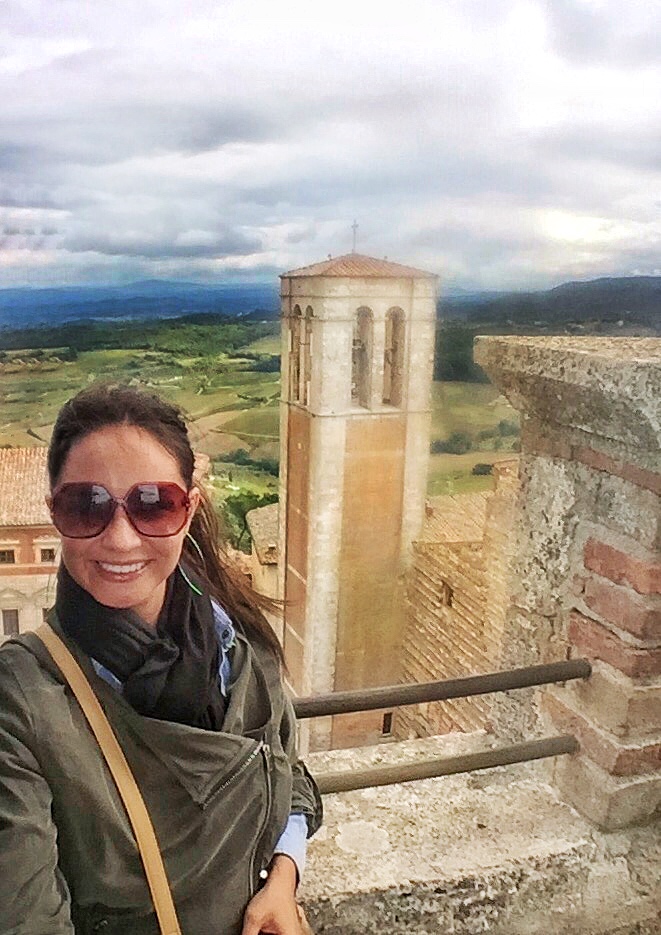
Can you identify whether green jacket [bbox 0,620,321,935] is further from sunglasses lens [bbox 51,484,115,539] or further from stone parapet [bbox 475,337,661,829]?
stone parapet [bbox 475,337,661,829]

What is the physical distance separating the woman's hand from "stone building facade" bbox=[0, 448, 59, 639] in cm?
149

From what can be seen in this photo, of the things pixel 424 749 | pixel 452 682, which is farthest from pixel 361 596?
pixel 452 682

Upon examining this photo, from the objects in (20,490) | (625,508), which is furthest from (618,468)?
(20,490)

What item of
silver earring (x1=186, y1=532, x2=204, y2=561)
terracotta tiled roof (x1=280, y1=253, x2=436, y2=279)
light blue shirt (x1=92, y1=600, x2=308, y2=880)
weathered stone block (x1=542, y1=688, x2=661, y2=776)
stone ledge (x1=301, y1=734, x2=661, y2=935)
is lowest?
stone ledge (x1=301, y1=734, x2=661, y2=935)

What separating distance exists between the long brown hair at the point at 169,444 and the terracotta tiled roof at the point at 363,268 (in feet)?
7.68

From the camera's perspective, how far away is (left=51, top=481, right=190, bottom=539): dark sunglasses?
0.65 m

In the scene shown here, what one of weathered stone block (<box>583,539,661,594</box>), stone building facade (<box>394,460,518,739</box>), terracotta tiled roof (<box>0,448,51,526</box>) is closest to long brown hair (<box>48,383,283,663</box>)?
weathered stone block (<box>583,539,661,594</box>)

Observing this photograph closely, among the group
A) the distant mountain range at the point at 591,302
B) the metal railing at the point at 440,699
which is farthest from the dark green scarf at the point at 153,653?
the distant mountain range at the point at 591,302

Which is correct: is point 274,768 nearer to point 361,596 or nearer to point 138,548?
point 138,548

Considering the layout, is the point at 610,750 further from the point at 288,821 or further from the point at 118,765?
the point at 118,765

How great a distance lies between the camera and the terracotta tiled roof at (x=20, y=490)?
2125mm

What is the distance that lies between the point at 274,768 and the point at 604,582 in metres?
0.56

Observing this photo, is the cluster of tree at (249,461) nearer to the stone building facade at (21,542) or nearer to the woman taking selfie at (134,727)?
the stone building facade at (21,542)

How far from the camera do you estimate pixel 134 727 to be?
624mm
